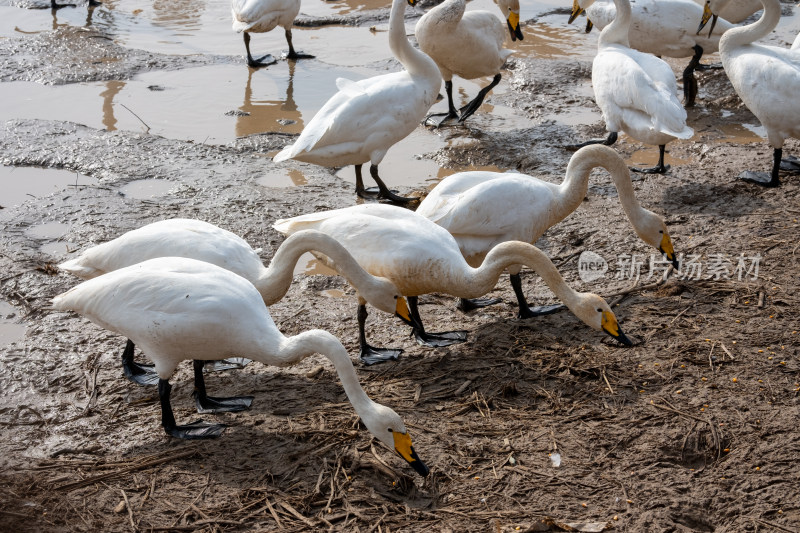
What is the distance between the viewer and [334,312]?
581cm

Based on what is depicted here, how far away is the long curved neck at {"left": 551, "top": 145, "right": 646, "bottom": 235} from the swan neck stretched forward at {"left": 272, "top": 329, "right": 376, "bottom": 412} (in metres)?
2.19

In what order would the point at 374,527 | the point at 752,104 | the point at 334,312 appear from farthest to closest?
the point at 752,104, the point at 334,312, the point at 374,527

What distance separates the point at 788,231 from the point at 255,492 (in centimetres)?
429

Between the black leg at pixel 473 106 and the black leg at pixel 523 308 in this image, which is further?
the black leg at pixel 473 106

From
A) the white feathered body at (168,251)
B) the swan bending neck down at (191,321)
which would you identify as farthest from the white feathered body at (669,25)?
the swan bending neck down at (191,321)

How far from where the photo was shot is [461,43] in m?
8.86

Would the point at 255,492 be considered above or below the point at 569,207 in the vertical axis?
below

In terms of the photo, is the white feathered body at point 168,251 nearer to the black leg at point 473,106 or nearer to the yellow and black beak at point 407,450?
the yellow and black beak at point 407,450

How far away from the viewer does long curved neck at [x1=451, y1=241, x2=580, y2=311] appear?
4.95 m

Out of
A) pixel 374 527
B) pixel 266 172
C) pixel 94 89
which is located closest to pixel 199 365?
pixel 374 527

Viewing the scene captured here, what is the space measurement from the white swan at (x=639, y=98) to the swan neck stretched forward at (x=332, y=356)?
3.95 meters

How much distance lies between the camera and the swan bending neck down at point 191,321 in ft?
14.0

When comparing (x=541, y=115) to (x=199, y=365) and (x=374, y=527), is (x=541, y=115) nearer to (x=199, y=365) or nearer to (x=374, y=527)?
(x=199, y=365)

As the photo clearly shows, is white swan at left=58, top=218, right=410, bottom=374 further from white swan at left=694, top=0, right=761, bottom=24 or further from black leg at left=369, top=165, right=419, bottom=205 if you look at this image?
white swan at left=694, top=0, right=761, bottom=24
